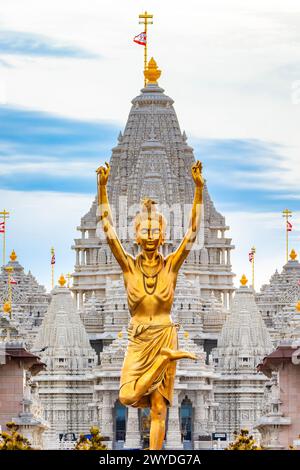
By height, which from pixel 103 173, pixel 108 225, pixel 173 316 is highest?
pixel 173 316

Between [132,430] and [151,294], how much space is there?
10213 cm

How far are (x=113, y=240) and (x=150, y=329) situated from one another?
125cm

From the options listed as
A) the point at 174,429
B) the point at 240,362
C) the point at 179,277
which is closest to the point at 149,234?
the point at 174,429

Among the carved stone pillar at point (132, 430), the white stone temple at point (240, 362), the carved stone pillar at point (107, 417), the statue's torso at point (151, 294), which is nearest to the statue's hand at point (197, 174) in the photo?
the statue's torso at point (151, 294)

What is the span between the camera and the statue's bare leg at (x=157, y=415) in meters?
32.7

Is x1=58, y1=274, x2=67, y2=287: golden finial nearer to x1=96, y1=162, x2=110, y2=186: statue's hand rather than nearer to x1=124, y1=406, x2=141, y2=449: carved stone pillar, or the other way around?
x1=124, y1=406, x2=141, y2=449: carved stone pillar

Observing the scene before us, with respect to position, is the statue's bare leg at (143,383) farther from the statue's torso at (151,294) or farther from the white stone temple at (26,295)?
the white stone temple at (26,295)

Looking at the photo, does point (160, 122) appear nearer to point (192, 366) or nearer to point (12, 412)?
point (192, 366)

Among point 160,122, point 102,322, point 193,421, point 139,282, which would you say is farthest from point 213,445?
point 139,282

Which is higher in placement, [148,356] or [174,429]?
[174,429]

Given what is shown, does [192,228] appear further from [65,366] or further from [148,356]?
[65,366]

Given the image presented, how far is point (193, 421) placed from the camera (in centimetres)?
14012

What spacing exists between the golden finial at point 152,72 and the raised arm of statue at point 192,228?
127 m

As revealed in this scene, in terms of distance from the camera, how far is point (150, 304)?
110ft
